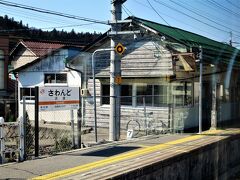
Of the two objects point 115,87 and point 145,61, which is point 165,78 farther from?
point 115,87

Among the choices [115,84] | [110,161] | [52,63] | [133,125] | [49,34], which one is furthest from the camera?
[49,34]

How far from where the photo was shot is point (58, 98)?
10836mm

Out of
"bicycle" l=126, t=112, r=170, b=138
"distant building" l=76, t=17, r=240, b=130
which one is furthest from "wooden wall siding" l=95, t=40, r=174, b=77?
"bicycle" l=126, t=112, r=170, b=138

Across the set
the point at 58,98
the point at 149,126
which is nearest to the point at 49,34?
the point at 149,126

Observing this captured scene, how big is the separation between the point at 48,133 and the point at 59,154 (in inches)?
457

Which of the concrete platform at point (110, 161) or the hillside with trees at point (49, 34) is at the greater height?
the hillside with trees at point (49, 34)

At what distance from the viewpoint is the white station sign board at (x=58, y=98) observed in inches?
405

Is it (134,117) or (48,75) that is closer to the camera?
(134,117)

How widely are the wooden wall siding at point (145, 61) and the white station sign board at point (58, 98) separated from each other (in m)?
8.29

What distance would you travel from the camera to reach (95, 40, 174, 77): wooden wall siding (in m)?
19.4

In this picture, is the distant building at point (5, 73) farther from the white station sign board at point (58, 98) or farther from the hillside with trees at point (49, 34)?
the white station sign board at point (58, 98)

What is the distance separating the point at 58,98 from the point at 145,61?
10002 millimetres

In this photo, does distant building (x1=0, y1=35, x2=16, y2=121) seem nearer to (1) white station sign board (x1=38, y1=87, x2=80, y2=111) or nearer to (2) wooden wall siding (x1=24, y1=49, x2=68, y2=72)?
(2) wooden wall siding (x1=24, y1=49, x2=68, y2=72)

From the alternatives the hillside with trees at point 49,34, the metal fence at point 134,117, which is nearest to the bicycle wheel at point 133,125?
the metal fence at point 134,117
